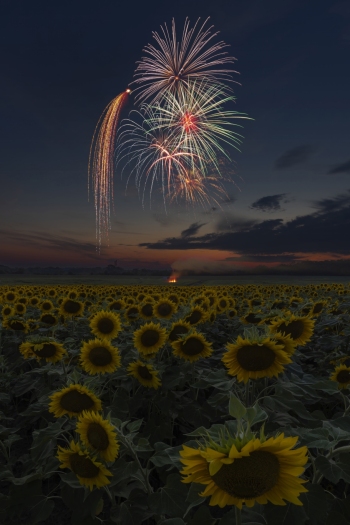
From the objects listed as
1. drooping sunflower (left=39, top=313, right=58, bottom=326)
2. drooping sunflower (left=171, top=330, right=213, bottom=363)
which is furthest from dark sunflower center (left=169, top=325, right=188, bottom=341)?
drooping sunflower (left=39, top=313, right=58, bottom=326)

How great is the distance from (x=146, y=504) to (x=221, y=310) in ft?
23.6

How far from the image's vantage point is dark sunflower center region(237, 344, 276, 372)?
130 inches

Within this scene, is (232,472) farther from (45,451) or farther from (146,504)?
(45,451)

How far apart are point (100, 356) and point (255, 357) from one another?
2.04m

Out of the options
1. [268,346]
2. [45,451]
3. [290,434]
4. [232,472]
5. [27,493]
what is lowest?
[27,493]

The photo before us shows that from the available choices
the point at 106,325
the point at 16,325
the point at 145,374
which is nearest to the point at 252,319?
the point at 106,325

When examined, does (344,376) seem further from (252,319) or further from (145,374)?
(252,319)

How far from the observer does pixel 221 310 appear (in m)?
9.85

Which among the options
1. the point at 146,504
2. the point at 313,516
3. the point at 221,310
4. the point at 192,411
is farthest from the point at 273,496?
the point at 221,310

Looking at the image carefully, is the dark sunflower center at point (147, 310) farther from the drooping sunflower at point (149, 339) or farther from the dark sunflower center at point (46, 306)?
the dark sunflower center at point (46, 306)

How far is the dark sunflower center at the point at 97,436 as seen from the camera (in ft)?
8.36

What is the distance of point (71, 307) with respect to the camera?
31.5 ft

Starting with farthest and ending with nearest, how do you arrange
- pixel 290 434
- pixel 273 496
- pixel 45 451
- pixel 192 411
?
pixel 192 411
pixel 45 451
pixel 290 434
pixel 273 496

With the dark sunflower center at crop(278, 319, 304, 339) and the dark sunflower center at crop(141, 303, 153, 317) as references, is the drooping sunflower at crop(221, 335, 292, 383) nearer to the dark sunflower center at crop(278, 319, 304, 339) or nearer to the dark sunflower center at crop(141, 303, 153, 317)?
the dark sunflower center at crop(278, 319, 304, 339)
